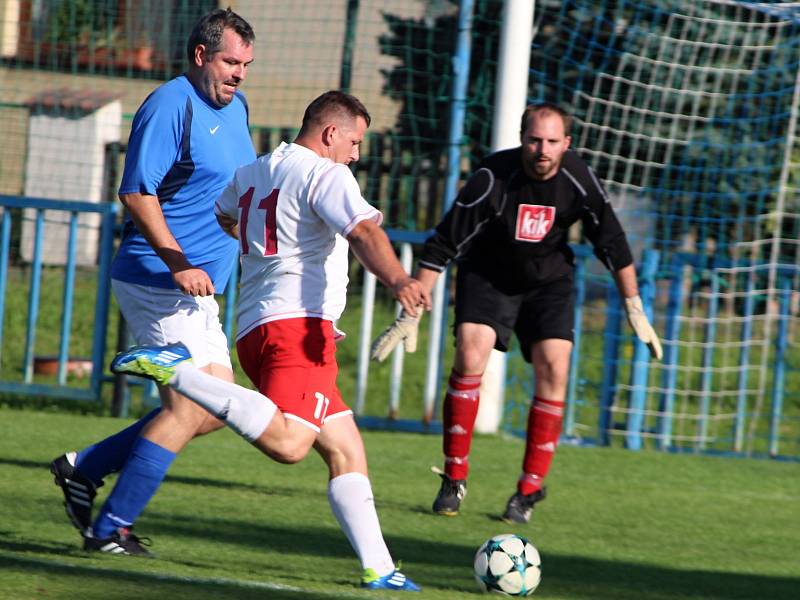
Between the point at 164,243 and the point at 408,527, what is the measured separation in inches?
80.1

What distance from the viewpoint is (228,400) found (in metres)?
4.43

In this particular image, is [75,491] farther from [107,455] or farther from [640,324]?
[640,324]

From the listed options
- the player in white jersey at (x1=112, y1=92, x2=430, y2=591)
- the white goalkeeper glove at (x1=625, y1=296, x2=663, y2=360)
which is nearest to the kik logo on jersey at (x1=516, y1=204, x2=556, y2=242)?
the white goalkeeper glove at (x1=625, y1=296, x2=663, y2=360)

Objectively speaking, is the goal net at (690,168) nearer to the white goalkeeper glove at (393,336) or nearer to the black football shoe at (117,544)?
the white goalkeeper glove at (393,336)

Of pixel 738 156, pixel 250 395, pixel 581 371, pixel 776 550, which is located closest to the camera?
pixel 250 395

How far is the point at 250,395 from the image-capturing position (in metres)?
4.43

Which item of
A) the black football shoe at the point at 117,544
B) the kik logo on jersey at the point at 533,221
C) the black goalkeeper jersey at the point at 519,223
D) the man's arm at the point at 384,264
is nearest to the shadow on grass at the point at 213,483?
the black goalkeeper jersey at the point at 519,223

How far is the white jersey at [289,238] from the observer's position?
4461 mm

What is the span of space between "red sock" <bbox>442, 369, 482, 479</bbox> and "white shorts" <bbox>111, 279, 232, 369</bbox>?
1972mm

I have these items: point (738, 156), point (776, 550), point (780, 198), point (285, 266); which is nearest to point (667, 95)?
point (738, 156)

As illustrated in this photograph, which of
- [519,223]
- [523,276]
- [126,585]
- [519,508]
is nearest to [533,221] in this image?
[519,223]

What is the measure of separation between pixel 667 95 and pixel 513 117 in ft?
8.66

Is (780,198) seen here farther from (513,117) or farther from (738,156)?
(513,117)

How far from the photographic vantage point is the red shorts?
14.8 feet
